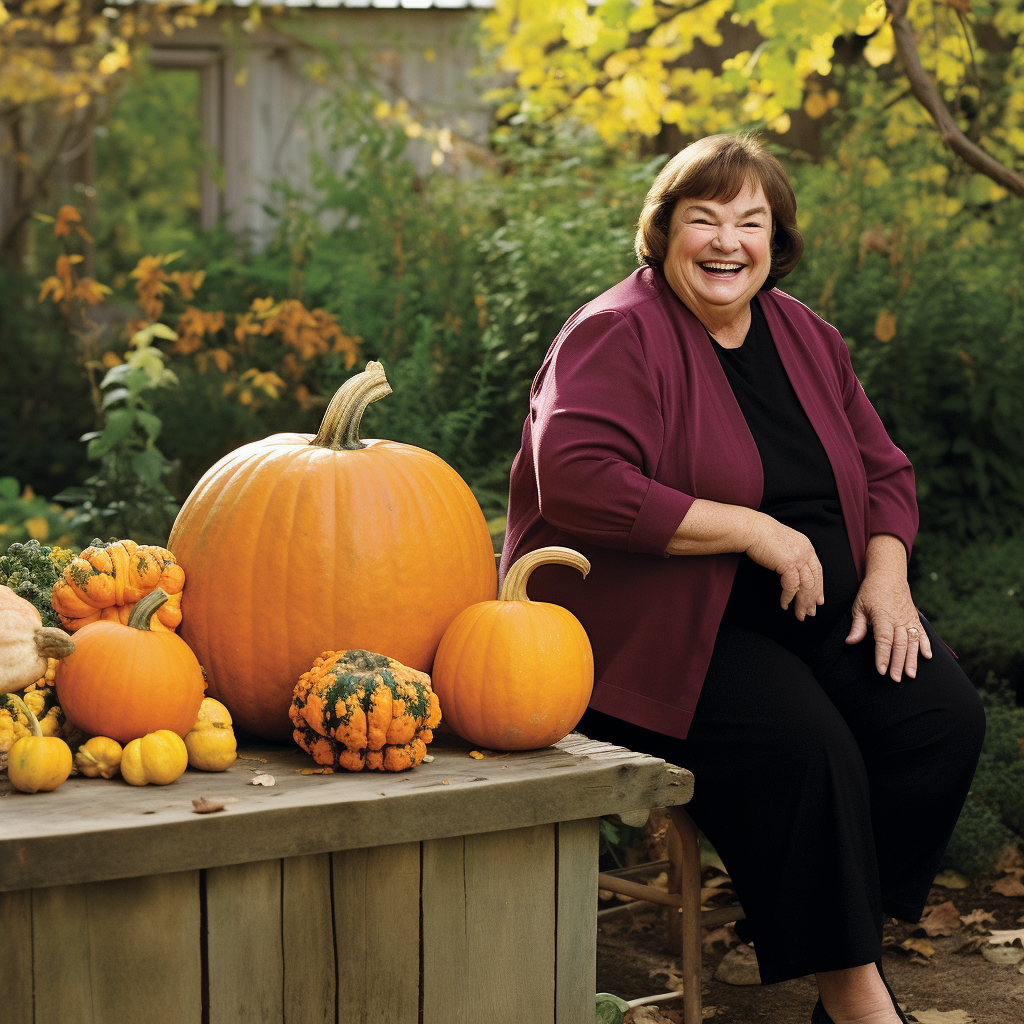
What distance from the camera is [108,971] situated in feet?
4.74

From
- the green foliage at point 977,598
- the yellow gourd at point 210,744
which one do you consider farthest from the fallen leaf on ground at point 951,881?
the yellow gourd at point 210,744

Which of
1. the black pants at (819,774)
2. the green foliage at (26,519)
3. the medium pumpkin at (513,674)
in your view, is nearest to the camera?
the medium pumpkin at (513,674)

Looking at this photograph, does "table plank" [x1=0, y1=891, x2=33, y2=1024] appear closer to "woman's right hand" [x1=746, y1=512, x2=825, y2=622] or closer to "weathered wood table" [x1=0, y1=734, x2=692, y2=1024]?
"weathered wood table" [x1=0, y1=734, x2=692, y2=1024]

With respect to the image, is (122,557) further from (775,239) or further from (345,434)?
(775,239)

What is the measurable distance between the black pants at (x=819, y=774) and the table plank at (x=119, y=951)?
2.69 ft

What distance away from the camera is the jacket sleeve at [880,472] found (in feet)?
7.52

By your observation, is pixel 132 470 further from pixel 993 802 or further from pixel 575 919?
pixel 993 802

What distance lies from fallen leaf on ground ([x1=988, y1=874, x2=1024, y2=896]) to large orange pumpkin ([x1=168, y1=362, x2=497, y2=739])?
75.3 inches

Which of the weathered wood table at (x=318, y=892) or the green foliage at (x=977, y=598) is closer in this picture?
the weathered wood table at (x=318, y=892)

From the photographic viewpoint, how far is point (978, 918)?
111 inches

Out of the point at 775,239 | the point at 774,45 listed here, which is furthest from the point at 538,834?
the point at 774,45

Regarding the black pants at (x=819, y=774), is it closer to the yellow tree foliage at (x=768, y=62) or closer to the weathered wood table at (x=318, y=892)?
the weathered wood table at (x=318, y=892)

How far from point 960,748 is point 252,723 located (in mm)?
1205

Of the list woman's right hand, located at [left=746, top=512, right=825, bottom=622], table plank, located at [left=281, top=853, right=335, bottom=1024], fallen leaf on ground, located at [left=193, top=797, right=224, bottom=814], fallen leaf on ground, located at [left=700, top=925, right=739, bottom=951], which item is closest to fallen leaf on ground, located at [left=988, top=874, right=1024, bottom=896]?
fallen leaf on ground, located at [left=700, top=925, right=739, bottom=951]
